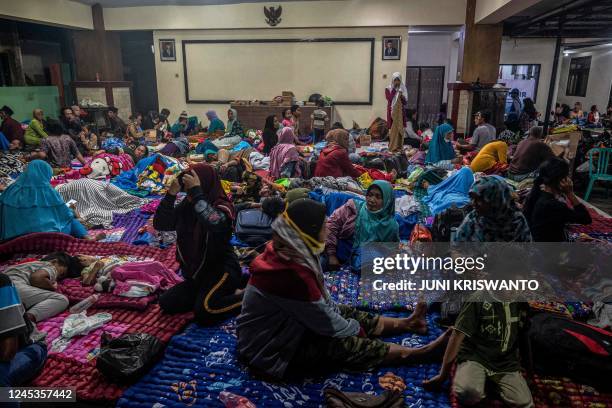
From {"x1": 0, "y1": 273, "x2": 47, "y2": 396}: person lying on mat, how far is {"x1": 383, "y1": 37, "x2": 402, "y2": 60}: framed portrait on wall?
9.33m

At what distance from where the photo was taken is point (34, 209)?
142 inches

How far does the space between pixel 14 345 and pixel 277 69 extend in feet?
Answer: 31.1

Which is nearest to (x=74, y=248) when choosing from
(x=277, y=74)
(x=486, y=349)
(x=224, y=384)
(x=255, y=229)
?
(x=255, y=229)

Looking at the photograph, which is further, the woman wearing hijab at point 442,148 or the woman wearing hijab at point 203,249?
the woman wearing hijab at point 442,148

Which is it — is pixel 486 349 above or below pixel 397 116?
below

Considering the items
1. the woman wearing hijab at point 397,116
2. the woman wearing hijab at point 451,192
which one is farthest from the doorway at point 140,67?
the woman wearing hijab at point 451,192

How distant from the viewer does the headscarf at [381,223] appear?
3.31 m

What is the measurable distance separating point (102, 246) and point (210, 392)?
2.11 meters

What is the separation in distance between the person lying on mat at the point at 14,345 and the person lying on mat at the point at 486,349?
1.92 meters

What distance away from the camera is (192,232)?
2.76m

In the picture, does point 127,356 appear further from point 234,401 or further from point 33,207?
point 33,207

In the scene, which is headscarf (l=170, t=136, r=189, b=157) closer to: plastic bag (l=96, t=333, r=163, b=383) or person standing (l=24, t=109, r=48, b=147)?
person standing (l=24, t=109, r=48, b=147)

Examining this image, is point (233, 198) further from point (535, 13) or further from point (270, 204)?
point (535, 13)

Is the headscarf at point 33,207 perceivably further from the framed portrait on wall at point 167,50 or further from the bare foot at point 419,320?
the framed portrait on wall at point 167,50
